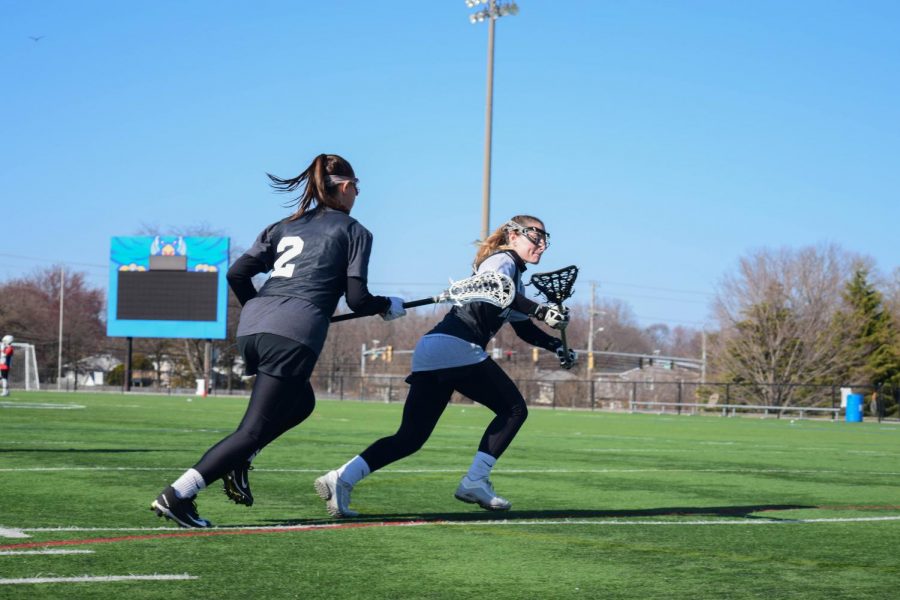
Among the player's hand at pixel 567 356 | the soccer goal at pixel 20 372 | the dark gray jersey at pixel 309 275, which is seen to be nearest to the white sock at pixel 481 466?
the player's hand at pixel 567 356

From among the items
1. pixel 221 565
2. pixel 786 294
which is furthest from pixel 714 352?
pixel 221 565

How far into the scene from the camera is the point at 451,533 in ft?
21.6

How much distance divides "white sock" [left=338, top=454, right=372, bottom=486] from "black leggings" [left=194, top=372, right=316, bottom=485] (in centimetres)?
89

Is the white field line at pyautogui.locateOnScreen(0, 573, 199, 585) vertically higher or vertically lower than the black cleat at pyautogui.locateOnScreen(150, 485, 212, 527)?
lower

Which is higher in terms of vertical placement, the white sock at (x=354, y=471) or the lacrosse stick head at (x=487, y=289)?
the lacrosse stick head at (x=487, y=289)

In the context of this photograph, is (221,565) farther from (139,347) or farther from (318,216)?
(139,347)

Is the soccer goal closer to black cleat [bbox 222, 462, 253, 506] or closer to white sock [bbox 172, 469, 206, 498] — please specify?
black cleat [bbox 222, 462, 253, 506]

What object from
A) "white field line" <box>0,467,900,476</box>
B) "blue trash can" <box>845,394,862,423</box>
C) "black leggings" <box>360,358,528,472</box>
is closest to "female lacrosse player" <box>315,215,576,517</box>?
"black leggings" <box>360,358,528,472</box>

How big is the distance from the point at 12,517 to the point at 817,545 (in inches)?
173

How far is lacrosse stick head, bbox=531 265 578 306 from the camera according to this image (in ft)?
26.6

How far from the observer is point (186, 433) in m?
17.8

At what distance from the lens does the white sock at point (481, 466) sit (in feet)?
25.5

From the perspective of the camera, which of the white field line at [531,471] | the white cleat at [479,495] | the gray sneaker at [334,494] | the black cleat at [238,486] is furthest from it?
the white field line at [531,471]

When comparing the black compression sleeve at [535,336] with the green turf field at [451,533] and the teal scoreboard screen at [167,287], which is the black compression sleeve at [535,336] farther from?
the teal scoreboard screen at [167,287]
